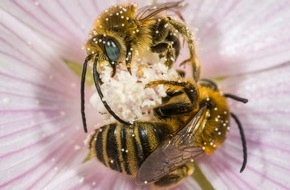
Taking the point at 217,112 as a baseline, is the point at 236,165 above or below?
below

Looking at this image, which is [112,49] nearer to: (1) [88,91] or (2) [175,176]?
(2) [175,176]

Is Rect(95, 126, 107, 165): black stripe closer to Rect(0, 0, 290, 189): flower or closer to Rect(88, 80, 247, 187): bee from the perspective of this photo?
Rect(88, 80, 247, 187): bee

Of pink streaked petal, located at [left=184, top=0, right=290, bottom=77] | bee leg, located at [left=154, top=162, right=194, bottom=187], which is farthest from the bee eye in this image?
pink streaked petal, located at [left=184, top=0, right=290, bottom=77]

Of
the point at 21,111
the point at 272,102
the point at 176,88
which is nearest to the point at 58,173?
the point at 21,111

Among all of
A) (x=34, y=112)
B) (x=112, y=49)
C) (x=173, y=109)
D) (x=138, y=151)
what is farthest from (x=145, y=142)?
(x=34, y=112)

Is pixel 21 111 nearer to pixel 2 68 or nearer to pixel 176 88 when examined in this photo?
pixel 2 68

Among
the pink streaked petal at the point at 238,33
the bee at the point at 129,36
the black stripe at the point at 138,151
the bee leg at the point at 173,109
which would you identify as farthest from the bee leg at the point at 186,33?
the pink streaked petal at the point at 238,33
